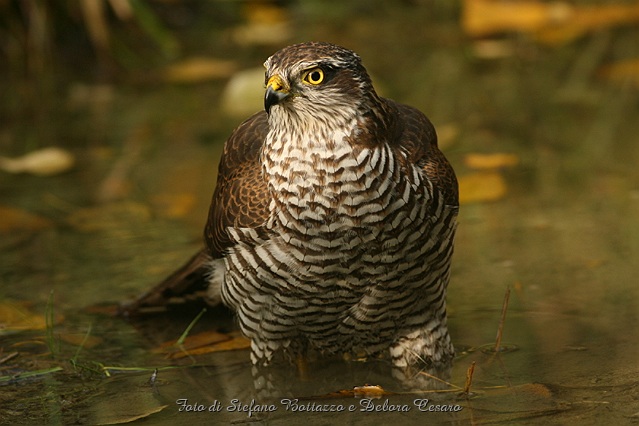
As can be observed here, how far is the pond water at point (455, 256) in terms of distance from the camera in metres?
4.03

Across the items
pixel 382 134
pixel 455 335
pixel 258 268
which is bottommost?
A: pixel 455 335

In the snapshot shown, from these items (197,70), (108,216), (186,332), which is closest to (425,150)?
(186,332)

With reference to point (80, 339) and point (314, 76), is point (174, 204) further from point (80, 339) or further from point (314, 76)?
point (314, 76)

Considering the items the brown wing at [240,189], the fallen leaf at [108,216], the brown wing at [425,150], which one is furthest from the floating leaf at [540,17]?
the brown wing at [240,189]

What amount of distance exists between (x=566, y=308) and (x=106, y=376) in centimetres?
195

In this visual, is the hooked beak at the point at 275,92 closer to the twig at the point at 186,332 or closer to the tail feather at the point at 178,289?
the tail feather at the point at 178,289

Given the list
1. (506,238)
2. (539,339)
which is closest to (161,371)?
(539,339)

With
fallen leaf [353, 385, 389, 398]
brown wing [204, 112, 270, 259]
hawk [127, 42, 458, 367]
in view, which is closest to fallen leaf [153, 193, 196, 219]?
brown wing [204, 112, 270, 259]

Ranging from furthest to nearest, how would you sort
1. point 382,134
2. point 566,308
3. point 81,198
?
point 81,198, point 566,308, point 382,134

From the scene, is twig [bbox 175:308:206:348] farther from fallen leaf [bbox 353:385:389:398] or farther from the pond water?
fallen leaf [bbox 353:385:389:398]

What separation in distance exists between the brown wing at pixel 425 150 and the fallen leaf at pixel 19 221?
8.37 feet

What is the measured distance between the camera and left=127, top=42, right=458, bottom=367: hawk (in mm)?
3988

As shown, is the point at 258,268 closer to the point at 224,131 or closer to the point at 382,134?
the point at 382,134

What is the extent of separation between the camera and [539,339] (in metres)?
4.49
